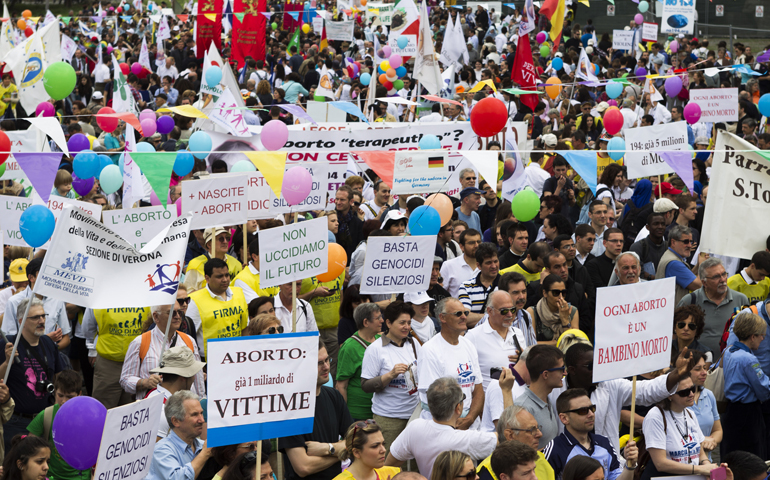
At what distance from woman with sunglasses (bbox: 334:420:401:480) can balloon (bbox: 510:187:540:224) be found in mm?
4992

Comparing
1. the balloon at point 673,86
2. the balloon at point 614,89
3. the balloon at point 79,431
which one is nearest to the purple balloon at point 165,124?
the balloon at point 614,89

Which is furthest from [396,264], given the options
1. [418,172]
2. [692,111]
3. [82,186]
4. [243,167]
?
[692,111]

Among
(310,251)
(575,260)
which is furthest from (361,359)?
(575,260)

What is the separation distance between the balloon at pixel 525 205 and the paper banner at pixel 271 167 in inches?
99.2

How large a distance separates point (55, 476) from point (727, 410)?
4797mm

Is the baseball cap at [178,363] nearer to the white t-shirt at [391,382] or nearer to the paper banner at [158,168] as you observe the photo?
the white t-shirt at [391,382]

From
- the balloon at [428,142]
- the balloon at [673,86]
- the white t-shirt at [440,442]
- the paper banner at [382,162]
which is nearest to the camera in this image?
the white t-shirt at [440,442]

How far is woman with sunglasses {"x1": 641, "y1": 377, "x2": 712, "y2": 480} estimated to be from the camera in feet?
18.2

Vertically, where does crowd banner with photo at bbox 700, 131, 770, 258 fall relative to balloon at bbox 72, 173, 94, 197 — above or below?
above

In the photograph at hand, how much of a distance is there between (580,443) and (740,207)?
3.35 meters

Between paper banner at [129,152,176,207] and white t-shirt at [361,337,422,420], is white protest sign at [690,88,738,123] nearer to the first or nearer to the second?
paper banner at [129,152,176,207]

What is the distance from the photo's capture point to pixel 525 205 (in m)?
9.70

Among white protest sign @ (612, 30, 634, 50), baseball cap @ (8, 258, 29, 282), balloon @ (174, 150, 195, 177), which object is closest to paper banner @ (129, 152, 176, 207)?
balloon @ (174, 150, 195, 177)

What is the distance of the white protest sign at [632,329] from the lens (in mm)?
5730
